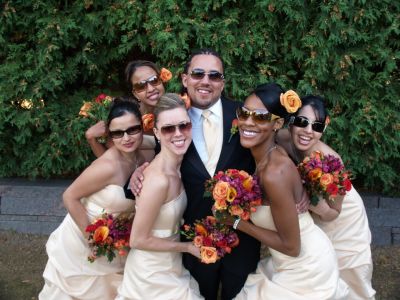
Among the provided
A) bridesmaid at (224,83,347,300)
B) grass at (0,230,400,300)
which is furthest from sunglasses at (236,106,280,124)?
grass at (0,230,400,300)

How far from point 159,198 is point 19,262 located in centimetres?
327

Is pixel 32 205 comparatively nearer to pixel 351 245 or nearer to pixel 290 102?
pixel 351 245

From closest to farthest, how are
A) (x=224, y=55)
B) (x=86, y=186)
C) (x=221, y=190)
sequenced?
(x=221, y=190)
(x=86, y=186)
(x=224, y=55)

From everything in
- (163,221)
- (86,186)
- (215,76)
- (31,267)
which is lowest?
(31,267)

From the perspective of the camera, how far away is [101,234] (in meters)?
3.34

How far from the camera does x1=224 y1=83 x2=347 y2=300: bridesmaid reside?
2988mm

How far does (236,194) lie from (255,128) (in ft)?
1.59

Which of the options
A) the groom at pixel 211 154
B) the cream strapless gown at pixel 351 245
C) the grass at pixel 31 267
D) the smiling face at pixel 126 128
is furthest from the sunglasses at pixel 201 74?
the grass at pixel 31 267

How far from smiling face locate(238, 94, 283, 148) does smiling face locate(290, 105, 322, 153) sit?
48cm

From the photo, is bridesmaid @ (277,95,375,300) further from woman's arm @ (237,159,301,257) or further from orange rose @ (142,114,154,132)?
orange rose @ (142,114,154,132)

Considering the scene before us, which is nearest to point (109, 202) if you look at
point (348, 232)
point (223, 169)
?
point (223, 169)

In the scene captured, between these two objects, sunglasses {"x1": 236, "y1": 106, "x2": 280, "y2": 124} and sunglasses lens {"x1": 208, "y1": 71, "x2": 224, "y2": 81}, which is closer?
sunglasses {"x1": 236, "y1": 106, "x2": 280, "y2": 124}

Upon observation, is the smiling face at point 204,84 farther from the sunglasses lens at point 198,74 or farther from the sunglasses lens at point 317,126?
the sunglasses lens at point 317,126

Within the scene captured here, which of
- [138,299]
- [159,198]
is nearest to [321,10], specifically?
[159,198]
